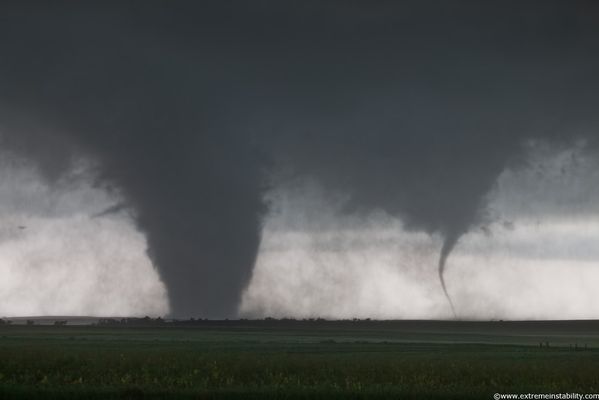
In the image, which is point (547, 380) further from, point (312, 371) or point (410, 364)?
point (312, 371)

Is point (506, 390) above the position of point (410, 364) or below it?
below

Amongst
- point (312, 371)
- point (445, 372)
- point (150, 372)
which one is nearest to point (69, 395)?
point (150, 372)

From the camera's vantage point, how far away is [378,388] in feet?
111

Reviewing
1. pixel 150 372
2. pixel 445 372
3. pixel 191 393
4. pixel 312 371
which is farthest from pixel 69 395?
pixel 445 372

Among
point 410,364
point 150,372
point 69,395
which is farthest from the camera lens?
point 410,364

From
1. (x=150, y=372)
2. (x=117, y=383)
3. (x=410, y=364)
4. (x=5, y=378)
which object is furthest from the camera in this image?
(x=410, y=364)

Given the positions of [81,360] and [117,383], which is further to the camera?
[81,360]

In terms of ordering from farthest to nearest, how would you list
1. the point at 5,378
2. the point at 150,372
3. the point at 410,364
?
the point at 410,364
the point at 150,372
the point at 5,378

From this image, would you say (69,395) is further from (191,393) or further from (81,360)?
(81,360)

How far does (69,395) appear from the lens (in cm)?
3009

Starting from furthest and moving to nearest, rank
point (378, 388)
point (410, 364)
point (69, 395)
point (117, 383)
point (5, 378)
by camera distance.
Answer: point (410, 364), point (5, 378), point (117, 383), point (378, 388), point (69, 395)

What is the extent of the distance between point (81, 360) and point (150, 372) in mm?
9355

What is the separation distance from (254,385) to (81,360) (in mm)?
18694

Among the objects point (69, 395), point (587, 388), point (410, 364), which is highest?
point (410, 364)
